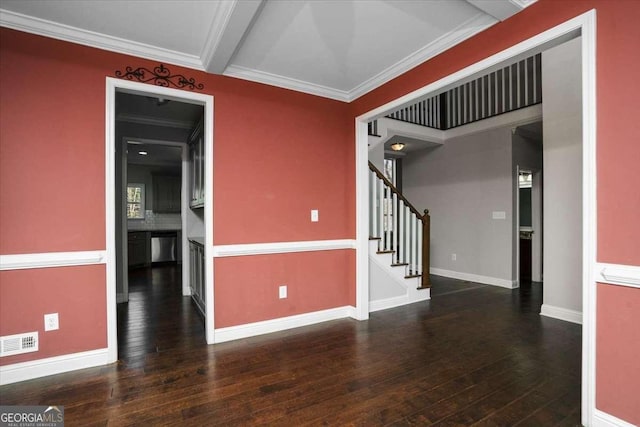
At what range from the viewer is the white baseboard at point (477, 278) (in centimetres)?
511

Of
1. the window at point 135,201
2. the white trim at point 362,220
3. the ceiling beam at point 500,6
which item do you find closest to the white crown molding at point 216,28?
the ceiling beam at point 500,6

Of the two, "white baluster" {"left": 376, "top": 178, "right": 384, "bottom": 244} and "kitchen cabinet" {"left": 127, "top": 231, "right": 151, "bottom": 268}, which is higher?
"white baluster" {"left": 376, "top": 178, "right": 384, "bottom": 244}

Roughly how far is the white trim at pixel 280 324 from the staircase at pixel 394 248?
0.54m

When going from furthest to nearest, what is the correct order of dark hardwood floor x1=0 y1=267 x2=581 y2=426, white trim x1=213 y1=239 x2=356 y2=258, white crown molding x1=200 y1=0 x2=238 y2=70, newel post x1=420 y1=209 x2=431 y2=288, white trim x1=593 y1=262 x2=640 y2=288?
1. newel post x1=420 y1=209 x2=431 y2=288
2. white trim x1=213 y1=239 x2=356 y2=258
3. white crown molding x1=200 y1=0 x2=238 y2=70
4. dark hardwood floor x1=0 y1=267 x2=581 y2=426
5. white trim x1=593 y1=262 x2=640 y2=288

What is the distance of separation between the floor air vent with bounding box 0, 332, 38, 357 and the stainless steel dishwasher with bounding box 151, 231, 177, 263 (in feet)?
17.9

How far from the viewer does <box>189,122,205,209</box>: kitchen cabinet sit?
3.86 meters

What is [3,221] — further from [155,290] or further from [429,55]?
[429,55]

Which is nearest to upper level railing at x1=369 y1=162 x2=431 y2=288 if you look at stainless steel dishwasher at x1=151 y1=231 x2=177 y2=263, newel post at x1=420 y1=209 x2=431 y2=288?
newel post at x1=420 y1=209 x2=431 y2=288

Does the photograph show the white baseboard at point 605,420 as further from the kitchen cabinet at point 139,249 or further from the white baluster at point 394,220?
the kitchen cabinet at point 139,249

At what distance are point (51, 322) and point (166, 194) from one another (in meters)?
6.12

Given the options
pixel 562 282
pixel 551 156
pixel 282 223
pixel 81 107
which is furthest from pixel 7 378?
pixel 551 156

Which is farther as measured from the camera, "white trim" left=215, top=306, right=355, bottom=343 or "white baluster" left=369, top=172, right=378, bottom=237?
"white baluster" left=369, top=172, right=378, bottom=237

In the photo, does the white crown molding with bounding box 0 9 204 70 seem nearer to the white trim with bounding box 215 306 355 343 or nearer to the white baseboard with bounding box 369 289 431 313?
the white trim with bounding box 215 306 355 343

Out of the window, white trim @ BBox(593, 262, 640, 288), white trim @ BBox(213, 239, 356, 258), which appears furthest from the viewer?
the window
